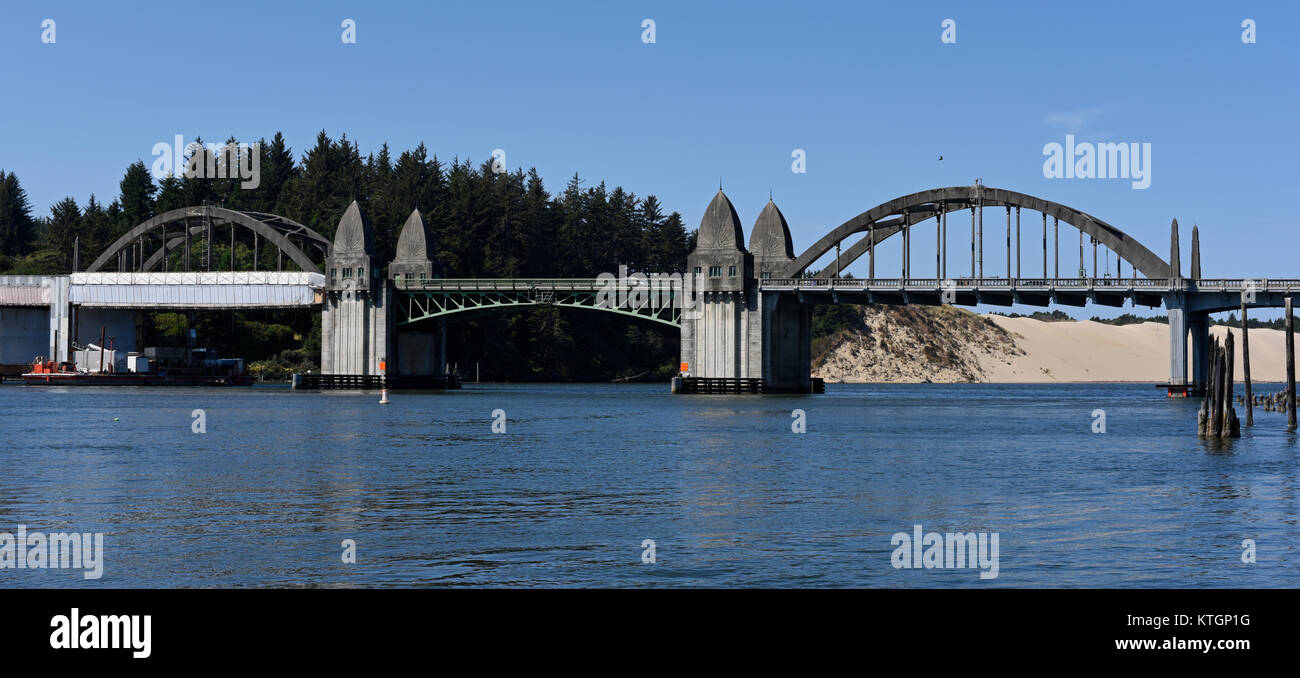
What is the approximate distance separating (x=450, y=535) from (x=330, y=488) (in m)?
10.8

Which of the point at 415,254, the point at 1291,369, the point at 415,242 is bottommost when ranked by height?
the point at 1291,369

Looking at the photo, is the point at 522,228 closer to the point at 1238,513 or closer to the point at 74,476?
the point at 74,476

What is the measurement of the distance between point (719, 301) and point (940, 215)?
23.7 meters

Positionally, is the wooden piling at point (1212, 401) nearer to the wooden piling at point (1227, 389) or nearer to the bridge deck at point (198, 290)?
the wooden piling at point (1227, 389)

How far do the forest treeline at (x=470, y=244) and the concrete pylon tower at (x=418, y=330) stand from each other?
17.7m

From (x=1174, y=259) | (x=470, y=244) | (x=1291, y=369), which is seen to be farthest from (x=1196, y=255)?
(x=470, y=244)

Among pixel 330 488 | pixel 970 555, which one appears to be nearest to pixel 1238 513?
pixel 970 555

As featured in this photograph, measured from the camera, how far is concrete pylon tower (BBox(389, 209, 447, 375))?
137 m

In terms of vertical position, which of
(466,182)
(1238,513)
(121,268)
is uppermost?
(466,182)

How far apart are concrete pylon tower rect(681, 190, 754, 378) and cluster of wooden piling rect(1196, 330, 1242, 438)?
59.9 metres

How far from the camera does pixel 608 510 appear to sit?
105 feet

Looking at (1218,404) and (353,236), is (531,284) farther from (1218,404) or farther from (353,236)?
(1218,404)

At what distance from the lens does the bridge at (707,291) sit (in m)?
114

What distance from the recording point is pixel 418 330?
137m
